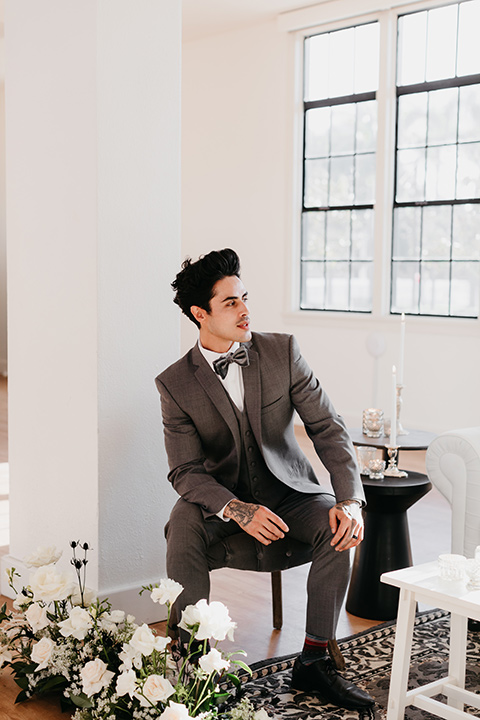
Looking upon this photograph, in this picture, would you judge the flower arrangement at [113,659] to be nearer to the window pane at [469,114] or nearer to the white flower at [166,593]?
the white flower at [166,593]

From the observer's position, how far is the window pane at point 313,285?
23.8 feet

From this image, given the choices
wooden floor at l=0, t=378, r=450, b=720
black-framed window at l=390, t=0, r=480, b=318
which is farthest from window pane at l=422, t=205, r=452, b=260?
wooden floor at l=0, t=378, r=450, b=720

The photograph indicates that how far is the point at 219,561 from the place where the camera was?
98.6 inches

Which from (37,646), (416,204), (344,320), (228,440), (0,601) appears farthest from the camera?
(344,320)

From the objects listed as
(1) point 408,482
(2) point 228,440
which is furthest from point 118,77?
(1) point 408,482

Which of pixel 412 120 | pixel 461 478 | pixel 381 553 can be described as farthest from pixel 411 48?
pixel 381 553

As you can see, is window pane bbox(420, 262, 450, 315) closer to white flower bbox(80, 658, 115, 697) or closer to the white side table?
the white side table

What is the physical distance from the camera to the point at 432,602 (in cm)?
212

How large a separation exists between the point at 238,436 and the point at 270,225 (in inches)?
196

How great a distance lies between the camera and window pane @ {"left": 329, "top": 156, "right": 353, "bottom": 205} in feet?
22.9

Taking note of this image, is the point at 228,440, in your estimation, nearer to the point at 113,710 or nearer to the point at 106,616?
the point at 106,616

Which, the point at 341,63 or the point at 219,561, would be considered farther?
the point at 341,63

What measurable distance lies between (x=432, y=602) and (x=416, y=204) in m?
4.82

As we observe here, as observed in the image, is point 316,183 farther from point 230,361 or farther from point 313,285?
point 230,361
